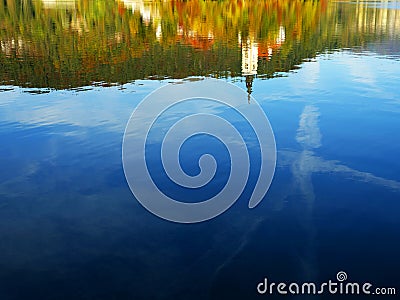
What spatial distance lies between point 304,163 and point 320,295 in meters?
12.2

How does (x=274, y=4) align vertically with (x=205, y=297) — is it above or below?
above

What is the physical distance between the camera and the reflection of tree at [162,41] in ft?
190

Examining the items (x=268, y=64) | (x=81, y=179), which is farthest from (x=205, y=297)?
(x=268, y=64)

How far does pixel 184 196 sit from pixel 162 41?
2848 inches

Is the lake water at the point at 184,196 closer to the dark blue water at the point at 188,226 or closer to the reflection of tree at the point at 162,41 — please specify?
the dark blue water at the point at 188,226

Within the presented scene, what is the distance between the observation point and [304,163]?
2602 centimetres

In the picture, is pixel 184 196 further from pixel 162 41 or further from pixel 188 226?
pixel 162 41

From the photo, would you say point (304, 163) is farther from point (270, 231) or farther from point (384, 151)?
point (270, 231)

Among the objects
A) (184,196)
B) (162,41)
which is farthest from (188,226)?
(162,41)

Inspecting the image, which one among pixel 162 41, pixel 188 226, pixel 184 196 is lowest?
pixel 188 226

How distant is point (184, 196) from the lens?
21.7m

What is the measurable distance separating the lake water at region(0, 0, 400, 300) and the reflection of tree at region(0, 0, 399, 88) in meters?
0.91

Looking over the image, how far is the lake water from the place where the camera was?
621 inches

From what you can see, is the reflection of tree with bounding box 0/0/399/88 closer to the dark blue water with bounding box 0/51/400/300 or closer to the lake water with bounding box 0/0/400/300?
the lake water with bounding box 0/0/400/300
